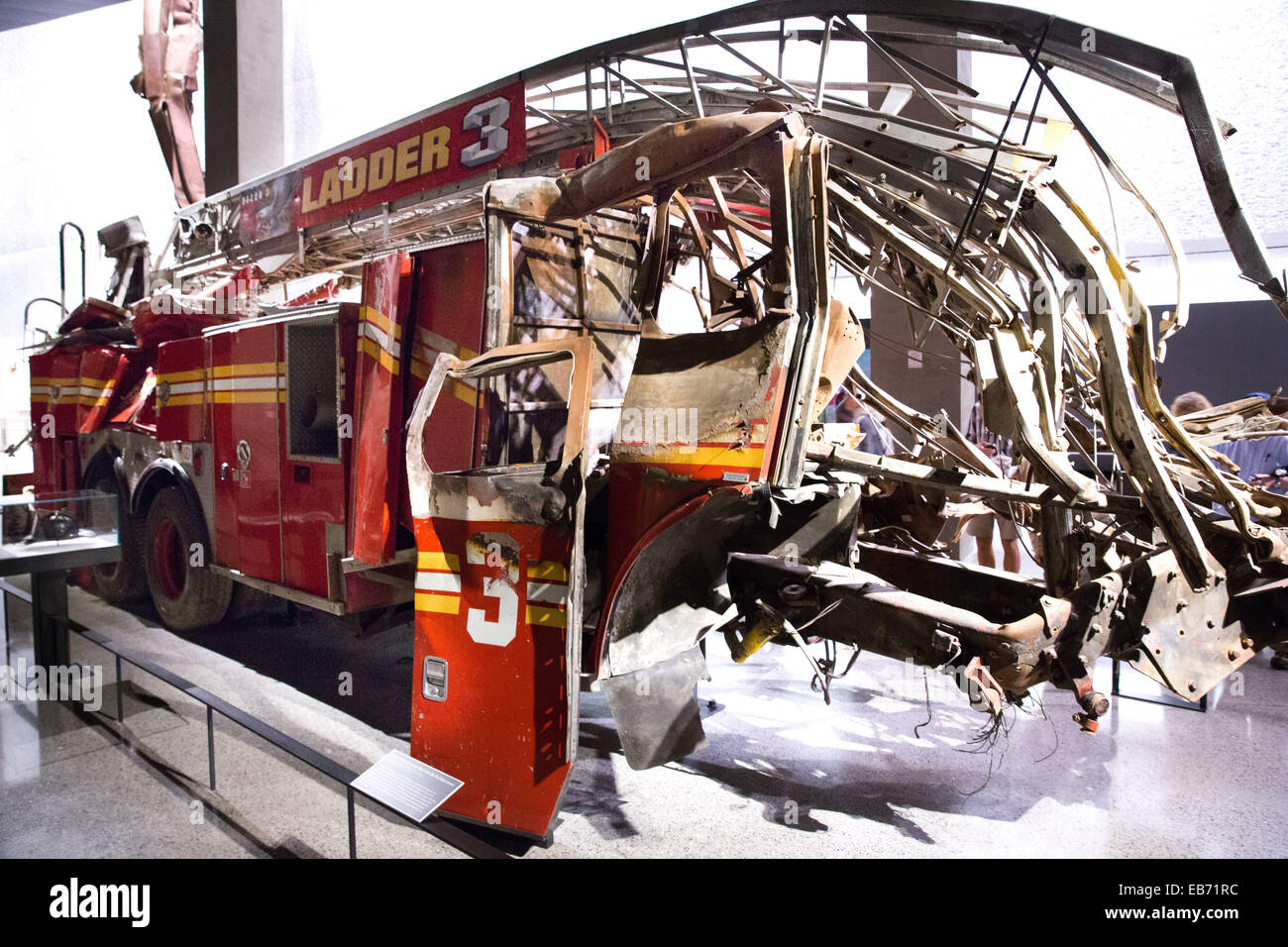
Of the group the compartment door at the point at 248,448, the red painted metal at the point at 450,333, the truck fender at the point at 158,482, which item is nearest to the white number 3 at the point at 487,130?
the red painted metal at the point at 450,333

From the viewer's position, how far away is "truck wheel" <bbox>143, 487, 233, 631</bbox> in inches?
210

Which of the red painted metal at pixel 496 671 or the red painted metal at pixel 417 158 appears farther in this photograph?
the red painted metal at pixel 417 158

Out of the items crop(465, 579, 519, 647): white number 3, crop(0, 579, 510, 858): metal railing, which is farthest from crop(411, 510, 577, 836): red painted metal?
crop(0, 579, 510, 858): metal railing

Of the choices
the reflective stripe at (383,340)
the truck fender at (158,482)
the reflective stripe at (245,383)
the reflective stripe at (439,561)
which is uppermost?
the reflective stripe at (383,340)

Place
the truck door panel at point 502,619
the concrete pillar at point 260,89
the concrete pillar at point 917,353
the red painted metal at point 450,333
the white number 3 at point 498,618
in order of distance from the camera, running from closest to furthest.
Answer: the truck door panel at point 502,619, the white number 3 at point 498,618, the red painted metal at point 450,333, the concrete pillar at point 917,353, the concrete pillar at point 260,89

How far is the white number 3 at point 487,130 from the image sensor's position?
4.90 metres

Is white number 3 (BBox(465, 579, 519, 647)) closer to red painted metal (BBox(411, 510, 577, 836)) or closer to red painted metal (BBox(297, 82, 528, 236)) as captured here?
red painted metal (BBox(411, 510, 577, 836))

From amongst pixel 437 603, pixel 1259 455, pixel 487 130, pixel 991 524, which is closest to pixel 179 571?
pixel 437 603

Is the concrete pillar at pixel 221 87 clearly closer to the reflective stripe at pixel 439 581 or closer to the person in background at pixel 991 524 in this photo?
the reflective stripe at pixel 439 581

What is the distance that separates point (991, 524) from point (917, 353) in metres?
1.38

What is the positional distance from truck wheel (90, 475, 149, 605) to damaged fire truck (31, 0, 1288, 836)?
104cm

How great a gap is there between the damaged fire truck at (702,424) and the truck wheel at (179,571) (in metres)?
0.14

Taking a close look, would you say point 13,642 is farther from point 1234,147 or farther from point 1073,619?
point 1234,147
